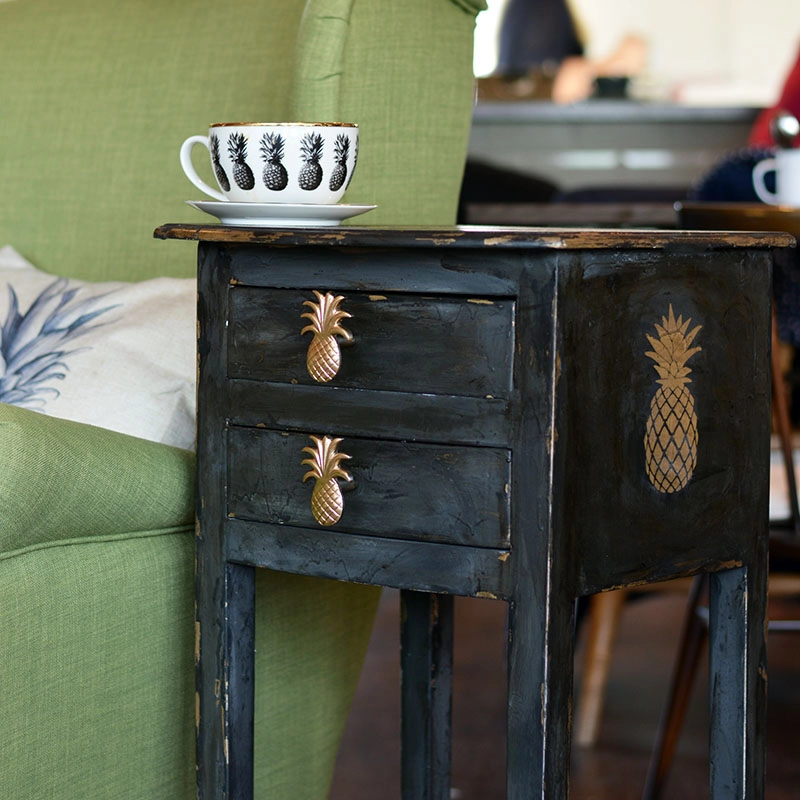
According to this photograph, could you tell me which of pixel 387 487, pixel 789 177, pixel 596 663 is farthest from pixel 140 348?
pixel 596 663

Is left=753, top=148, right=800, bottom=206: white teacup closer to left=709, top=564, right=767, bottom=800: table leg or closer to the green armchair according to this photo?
the green armchair

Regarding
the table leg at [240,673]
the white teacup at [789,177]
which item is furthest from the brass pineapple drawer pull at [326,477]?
the white teacup at [789,177]

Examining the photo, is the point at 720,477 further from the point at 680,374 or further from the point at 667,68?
the point at 667,68

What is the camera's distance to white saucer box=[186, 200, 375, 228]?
92 centimetres

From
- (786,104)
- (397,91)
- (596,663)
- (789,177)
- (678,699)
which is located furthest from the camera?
(786,104)

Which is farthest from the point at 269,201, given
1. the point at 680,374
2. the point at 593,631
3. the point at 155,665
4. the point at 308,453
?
the point at 593,631

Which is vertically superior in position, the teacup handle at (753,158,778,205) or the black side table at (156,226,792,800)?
the teacup handle at (753,158,778,205)

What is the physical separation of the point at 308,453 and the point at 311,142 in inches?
8.8

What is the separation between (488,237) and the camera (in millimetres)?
796

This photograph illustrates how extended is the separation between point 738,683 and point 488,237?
1.29 feet

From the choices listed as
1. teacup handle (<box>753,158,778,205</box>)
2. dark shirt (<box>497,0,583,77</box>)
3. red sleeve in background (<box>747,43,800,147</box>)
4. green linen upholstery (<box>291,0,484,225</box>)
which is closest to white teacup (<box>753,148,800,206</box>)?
teacup handle (<box>753,158,778,205</box>)

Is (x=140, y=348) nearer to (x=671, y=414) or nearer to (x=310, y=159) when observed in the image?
(x=310, y=159)

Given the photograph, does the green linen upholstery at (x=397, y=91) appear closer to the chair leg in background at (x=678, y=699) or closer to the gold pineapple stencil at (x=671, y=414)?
the gold pineapple stencil at (x=671, y=414)

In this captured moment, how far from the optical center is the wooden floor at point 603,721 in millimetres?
1731
